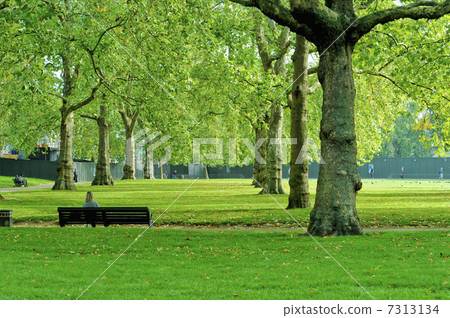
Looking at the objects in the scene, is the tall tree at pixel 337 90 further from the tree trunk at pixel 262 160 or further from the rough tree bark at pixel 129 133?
the rough tree bark at pixel 129 133

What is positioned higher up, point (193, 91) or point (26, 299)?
point (193, 91)

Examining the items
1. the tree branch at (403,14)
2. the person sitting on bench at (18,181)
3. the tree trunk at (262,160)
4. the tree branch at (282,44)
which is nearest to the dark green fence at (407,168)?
the tree trunk at (262,160)

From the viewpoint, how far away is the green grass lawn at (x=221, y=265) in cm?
669

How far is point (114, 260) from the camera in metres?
9.21

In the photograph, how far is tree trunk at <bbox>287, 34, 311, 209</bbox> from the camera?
64.3 ft

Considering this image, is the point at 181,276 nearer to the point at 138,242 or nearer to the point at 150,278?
the point at 150,278

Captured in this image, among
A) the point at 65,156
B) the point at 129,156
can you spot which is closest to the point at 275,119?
the point at 65,156

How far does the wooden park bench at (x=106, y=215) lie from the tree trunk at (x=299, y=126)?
731 cm

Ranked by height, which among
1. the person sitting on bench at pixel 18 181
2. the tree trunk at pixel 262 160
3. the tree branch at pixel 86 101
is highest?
the tree branch at pixel 86 101

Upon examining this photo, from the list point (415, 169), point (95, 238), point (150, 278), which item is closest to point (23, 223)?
point (95, 238)

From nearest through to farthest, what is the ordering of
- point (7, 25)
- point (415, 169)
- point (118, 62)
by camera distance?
point (7, 25), point (118, 62), point (415, 169)

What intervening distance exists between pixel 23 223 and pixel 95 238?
18.2 feet

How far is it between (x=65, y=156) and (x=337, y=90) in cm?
2441

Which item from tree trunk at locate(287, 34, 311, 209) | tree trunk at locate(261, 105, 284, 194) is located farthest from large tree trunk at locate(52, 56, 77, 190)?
tree trunk at locate(287, 34, 311, 209)
